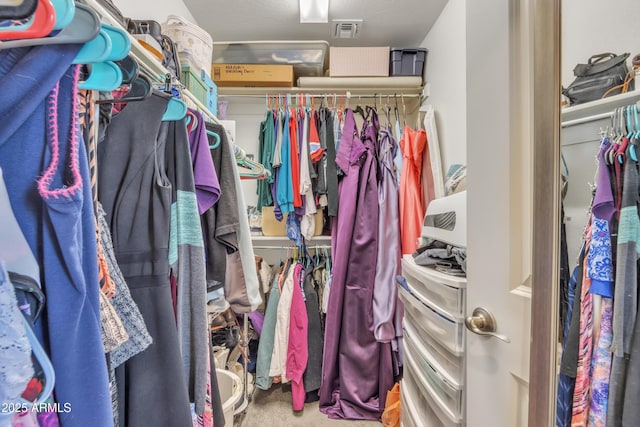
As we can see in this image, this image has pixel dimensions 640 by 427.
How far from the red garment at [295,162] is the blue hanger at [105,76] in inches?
54.0

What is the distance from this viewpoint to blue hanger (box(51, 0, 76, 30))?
1.15ft

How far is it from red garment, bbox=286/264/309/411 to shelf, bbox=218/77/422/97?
1.36 meters

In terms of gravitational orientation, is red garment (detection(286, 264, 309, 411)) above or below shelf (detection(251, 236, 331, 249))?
below

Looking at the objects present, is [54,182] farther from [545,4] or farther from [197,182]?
[545,4]

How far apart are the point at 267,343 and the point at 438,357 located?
4.02 ft

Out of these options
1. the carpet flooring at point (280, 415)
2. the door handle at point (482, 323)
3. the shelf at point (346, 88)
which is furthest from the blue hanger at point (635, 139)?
the carpet flooring at point (280, 415)

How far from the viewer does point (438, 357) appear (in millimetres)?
938

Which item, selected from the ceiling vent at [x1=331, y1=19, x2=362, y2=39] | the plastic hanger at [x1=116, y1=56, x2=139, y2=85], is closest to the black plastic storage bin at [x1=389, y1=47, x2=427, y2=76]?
the ceiling vent at [x1=331, y1=19, x2=362, y2=39]

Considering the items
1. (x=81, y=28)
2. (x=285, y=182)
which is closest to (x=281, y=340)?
(x=285, y=182)

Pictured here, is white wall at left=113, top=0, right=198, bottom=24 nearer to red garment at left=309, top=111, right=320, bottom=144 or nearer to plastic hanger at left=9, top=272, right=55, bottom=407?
red garment at left=309, top=111, right=320, bottom=144

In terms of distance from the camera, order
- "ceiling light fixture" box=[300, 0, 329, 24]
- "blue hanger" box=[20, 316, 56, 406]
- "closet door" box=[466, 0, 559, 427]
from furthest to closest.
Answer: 1. "ceiling light fixture" box=[300, 0, 329, 24]
2. "closet door" box=[466, 0, 559, 427]
3. "blue hanger" box=[20, 316, 56, 406]

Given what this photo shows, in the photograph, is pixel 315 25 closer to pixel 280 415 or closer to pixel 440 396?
pixel 440 396

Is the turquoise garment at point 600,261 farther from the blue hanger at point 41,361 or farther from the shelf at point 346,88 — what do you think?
the shelf at point 346,88

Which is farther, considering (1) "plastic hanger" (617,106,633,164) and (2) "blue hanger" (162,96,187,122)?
(2) "blue hanger" (162,96,187,122)
